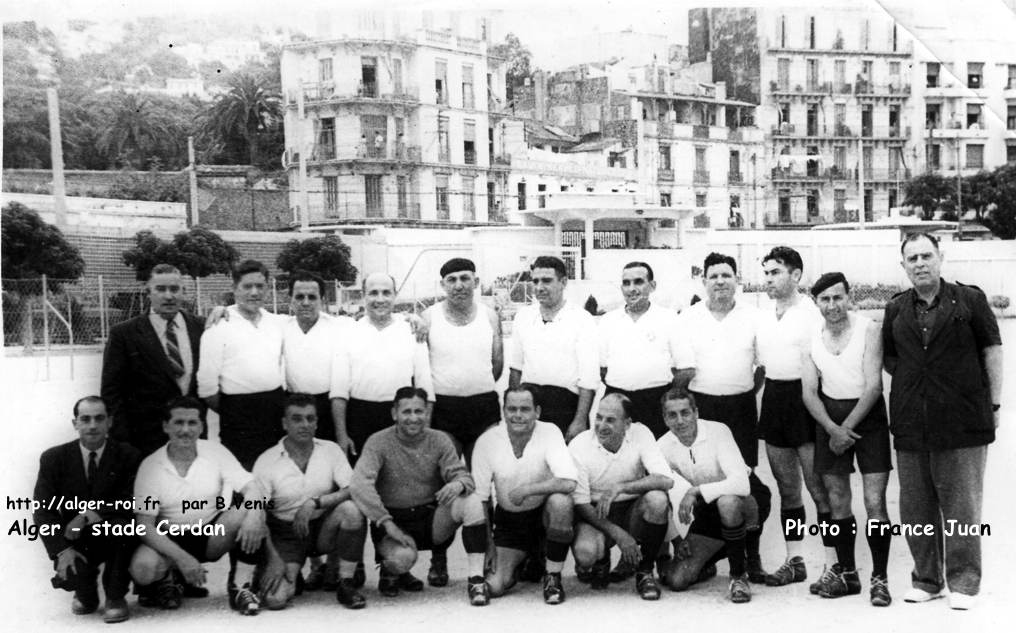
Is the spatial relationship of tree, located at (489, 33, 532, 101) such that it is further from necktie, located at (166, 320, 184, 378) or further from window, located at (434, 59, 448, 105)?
necktie, located at (166, 320, 184, 378)

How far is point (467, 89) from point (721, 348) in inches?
68.1

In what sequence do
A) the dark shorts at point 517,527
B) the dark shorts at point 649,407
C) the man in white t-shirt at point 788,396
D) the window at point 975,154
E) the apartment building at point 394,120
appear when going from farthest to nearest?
the window at point 975,154 → the apartment building at point 394,120 → the dark shorts at point 649,407 → the man in white t-shirt at point 788,396 → the dark shorts at point 517,527

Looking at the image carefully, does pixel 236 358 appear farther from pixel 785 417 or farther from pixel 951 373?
pixel 951 373

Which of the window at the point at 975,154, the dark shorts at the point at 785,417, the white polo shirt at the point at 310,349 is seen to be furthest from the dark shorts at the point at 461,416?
the window at the point at 975,154

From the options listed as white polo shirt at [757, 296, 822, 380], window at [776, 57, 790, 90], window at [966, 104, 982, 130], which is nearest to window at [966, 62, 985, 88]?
window at [966, 104, 982, 130]

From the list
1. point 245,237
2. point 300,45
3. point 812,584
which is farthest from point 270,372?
point 812,584

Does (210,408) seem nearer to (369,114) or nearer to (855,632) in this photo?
(369,114)

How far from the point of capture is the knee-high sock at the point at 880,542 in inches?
162

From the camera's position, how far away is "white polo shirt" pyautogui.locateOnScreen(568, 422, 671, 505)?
14.0 ft

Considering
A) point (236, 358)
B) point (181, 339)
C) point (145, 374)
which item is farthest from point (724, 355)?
Answer: point (145, 374)

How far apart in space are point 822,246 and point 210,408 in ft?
9.29

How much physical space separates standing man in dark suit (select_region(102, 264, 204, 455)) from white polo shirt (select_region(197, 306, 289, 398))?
0.05m

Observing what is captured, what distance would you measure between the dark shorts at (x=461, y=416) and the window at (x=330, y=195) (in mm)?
1111

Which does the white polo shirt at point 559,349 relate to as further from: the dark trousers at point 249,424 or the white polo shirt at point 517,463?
the dark trousers at point 249,424
